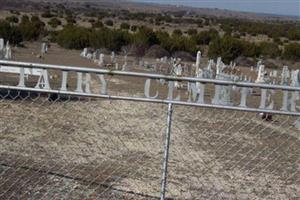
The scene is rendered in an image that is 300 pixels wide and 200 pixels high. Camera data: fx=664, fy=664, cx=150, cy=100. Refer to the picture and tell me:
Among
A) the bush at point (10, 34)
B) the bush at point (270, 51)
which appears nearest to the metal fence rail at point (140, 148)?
the bush at point (10, 34)

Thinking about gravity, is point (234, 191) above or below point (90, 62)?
above

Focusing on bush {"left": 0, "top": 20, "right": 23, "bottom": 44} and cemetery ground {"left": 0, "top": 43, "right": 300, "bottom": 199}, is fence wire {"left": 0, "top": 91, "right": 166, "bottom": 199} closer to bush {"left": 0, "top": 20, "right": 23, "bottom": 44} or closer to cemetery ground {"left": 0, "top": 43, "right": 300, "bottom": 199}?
cemetery ground {"left": 0, "top": 43, "right": 300, "bottom": 199}

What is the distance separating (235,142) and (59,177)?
490cm

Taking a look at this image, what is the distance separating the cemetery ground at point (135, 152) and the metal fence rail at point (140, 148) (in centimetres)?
2

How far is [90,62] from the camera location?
3042cm

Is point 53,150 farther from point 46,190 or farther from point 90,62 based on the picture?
point 90,62

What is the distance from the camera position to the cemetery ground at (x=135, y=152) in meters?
8.55

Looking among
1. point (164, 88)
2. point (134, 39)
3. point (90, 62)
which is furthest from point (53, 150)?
point (134, 39)

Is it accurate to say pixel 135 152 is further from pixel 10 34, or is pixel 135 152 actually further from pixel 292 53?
pixel 292 53

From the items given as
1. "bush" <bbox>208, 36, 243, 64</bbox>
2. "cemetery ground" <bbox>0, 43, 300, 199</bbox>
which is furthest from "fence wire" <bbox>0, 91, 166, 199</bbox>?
"bush" <bbox>208, 36, 243, 64</bbox>

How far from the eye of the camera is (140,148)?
11.5 metres

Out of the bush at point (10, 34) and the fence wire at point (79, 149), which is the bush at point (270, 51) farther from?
the fence wire at point (79, 149)

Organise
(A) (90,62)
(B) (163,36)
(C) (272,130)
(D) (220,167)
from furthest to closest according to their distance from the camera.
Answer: (B) (163,36)
(A) (90,62)
(C) (272,130)
(D) (220,167)

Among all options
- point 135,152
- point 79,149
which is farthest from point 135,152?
point 79,149
